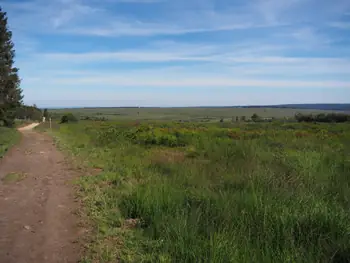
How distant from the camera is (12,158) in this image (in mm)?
12016

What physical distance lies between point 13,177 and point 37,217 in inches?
147

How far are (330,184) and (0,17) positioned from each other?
30786 millimetres

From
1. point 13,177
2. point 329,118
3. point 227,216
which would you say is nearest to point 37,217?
point 227,216

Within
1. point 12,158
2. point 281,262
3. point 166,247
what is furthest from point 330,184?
point 12,158

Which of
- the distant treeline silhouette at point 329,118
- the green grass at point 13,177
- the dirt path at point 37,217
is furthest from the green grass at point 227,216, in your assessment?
the distant treeline silhouette at point 329,118

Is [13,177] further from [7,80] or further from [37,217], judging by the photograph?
[7,80]

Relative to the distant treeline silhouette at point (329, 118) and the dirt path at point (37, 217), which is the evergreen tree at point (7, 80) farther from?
the distant treeline silhouette at point (329, 118)

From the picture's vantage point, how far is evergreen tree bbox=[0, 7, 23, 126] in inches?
1110

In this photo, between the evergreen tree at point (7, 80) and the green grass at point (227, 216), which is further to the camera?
the evergreen tree at point (7, 80)

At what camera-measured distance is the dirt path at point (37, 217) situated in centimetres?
394

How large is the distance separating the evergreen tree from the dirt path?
2309 centimetres

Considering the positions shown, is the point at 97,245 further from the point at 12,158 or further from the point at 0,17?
the point at 0,17

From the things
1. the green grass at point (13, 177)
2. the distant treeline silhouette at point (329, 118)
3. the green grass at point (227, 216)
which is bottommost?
the green grass at point (13, 177)

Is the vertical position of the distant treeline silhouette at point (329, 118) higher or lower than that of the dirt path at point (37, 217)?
higher
